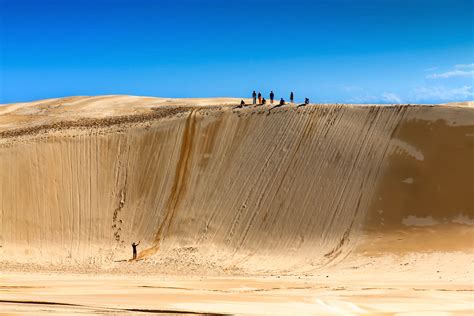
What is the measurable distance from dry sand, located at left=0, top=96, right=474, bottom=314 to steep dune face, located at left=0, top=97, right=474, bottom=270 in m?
0.05

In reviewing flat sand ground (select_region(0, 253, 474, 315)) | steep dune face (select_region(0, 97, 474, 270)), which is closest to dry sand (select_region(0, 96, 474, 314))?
steep dune face (select_region(0, 97, 474, 270))

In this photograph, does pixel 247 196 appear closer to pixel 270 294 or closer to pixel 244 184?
pixel 244 184

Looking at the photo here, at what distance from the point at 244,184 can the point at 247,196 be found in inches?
23.5

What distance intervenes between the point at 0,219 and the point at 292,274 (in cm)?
1177

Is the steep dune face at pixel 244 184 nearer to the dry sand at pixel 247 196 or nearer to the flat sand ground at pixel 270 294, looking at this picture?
the dry sand at pixel 247 196

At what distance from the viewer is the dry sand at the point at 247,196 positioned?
18.0 m

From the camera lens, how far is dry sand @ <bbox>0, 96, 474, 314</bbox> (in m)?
18.0

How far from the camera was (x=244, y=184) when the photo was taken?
72.0 ft

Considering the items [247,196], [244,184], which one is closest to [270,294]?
[247,196]

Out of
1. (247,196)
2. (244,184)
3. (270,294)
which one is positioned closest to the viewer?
(270,294)

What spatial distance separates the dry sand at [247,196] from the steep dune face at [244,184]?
5 cm

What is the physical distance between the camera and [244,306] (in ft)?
33.2

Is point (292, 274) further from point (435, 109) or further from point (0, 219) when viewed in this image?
point (0, 219)

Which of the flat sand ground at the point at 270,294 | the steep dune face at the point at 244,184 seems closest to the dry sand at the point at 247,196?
the steep dune face at the point at 244,184
